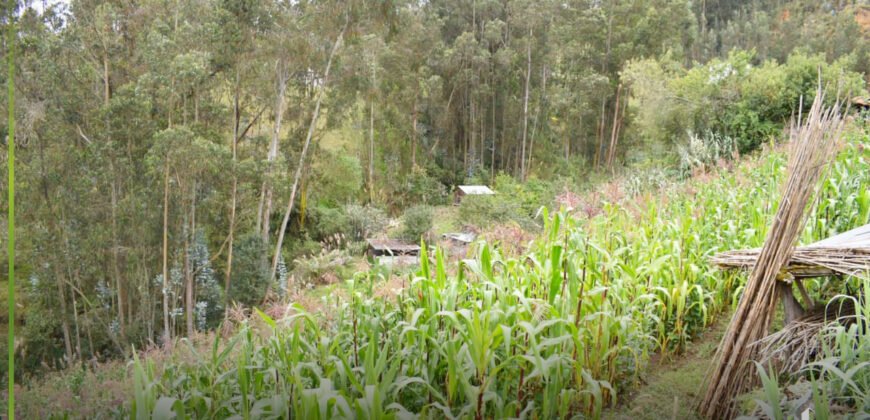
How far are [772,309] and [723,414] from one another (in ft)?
0.85

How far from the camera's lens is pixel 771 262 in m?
1.26

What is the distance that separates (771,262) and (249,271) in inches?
225

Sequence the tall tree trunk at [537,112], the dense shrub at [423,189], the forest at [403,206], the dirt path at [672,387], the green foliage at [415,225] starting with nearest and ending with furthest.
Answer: the forest at [403,206] → the dirt path at [672,387] → the green foliage at [415,225] → the dense shrub at [423,189] → the tall tree trunk at [537,112]

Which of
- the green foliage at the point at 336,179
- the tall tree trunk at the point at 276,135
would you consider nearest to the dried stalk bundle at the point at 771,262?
the tall tree trunk at the point at 276,135

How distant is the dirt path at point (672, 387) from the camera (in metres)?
1.51

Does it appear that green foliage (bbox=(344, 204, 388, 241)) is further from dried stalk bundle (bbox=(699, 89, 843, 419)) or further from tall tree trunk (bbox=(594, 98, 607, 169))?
dried stalk bundle (bbox=(699, 89, 843, 419))

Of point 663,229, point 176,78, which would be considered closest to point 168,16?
point 176,78

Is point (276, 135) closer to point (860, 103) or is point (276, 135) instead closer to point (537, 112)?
point (860, 103)

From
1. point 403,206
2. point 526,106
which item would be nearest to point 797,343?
point 403,206

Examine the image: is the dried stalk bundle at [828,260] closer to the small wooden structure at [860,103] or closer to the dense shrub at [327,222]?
the small wooden structure at [860,103]

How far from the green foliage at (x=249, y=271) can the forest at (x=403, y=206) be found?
0.03m

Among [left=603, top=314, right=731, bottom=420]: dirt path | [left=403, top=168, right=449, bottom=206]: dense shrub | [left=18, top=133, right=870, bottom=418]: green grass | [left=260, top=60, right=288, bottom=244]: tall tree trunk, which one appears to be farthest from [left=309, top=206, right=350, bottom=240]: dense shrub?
[left=603, top=314, right=731, bottom=420]: dirt path

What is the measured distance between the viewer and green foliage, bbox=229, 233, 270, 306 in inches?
237

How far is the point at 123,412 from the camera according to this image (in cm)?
113
